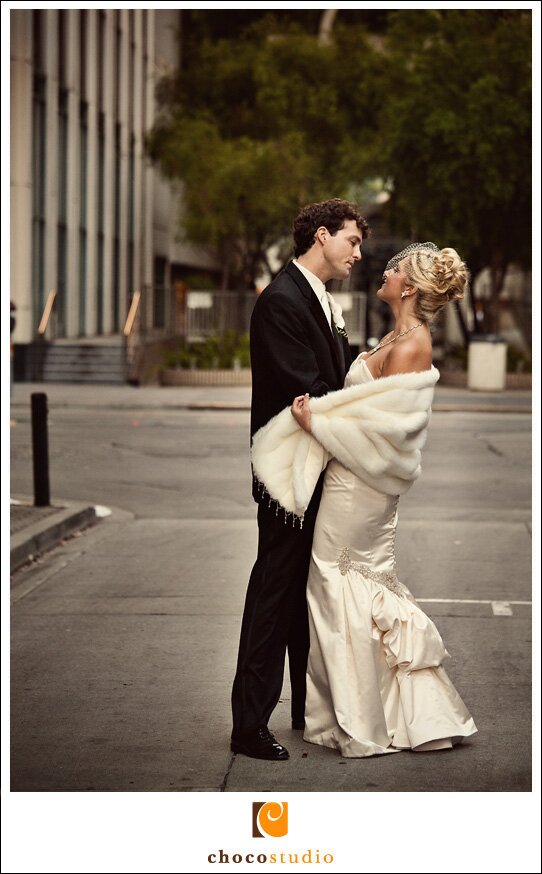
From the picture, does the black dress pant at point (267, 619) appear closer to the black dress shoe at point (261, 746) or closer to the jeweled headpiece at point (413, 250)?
the black dress shoe at point (261, 746)

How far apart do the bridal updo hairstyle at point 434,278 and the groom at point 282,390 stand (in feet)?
0.82

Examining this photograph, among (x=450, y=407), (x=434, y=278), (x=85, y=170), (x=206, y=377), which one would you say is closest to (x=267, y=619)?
(x=434, y=278)

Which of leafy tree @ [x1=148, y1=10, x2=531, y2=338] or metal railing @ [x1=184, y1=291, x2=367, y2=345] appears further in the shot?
metal railing @ [x1=184, y1=291, x2=367, y2=345]

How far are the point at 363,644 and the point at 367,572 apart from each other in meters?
0.28

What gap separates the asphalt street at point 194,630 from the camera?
5.27 m

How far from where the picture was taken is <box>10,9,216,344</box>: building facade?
33031 millimetres

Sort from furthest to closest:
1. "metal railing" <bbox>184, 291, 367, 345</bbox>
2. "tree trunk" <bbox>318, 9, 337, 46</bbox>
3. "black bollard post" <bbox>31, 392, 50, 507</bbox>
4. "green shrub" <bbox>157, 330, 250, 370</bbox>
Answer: "tree trunk" <bbox>318, 9, 337, 46</bbox> → "metal railing" <bbox>184, 291, 367, 345</bbox> → "green shrub" <bbox>157, 330, 250, 370</bbox> → "black bollard post" <bbox>31, 392, 50, 507</bbox>

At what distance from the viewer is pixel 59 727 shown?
591 centimetres

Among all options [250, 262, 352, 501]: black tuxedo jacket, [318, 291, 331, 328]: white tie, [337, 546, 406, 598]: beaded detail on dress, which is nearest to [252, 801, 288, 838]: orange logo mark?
[337, 546, 406, 598]: beaded detail on dress

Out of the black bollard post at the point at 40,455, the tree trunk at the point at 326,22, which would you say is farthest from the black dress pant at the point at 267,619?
the tree trunk at the point at 326,22

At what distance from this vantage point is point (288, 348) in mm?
5281

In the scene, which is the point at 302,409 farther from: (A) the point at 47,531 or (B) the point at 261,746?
(A) the point at 47,531

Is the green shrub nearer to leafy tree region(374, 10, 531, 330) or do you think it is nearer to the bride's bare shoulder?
leafy tree region(374, 10, 531, 330)

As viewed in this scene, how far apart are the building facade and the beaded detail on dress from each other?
24744 millimetres
